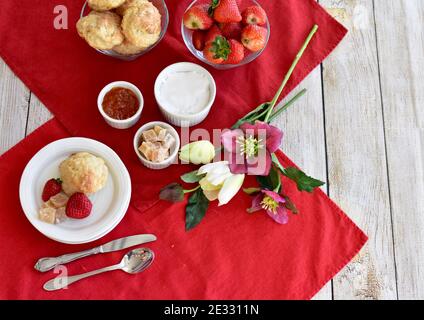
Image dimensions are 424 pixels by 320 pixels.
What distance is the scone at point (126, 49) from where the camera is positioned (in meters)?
1.63

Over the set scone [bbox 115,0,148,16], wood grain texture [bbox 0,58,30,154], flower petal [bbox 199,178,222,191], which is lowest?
flower petal [bbox 199,178,222,191]

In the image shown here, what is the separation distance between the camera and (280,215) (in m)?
1.62

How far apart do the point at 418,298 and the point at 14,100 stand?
1478mm

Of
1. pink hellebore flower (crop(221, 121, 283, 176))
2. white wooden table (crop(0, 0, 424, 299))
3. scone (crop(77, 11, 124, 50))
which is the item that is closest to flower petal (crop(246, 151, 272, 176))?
pink hellebore flower (crop(221, 121, 283, 176))

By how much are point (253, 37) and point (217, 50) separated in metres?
0.13

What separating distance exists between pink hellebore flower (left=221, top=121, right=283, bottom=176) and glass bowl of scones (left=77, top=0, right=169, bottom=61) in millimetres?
394

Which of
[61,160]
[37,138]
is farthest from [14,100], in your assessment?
[61,160]

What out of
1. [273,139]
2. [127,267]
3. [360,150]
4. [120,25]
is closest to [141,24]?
[120,25]

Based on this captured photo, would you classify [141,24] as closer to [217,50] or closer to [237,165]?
[217,50]

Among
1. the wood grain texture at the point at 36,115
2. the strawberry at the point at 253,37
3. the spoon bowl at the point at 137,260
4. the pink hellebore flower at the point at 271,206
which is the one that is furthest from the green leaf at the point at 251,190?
the wood grain texture at the point at 36,115

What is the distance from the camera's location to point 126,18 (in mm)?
1557

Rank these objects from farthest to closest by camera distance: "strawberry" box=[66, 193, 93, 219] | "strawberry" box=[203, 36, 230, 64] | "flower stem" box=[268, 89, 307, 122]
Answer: "flower stem" box=[268, 89, 307, 122], "strawberry" box=[203, 36, 230, 64], "strawberry" box=[66, 193, 93, 219]

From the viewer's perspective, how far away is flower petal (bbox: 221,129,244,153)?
1551 mm

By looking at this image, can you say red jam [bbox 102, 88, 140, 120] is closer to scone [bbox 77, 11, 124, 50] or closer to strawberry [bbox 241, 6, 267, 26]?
scone [bbox 77, 11, 124, 50]
